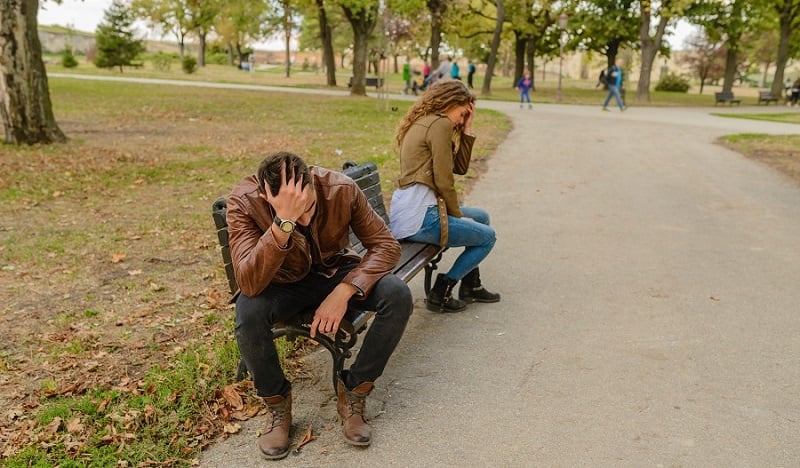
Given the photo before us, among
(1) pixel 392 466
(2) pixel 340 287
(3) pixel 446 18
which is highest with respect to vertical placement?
(3) pixel 446 18

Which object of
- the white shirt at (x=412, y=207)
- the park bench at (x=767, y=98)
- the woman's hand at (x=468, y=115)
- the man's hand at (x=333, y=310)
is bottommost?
the man's hand at (x=333, y=310)

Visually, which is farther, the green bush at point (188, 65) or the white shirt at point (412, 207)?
the green bush at point (188, 65)

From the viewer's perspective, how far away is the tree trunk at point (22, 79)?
1041 centimetres

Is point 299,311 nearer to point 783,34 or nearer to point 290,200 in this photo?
point 290,200

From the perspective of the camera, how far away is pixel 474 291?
4.90 meters

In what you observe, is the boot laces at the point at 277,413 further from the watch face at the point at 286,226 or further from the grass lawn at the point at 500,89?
the grass lawn at the point at 500,89

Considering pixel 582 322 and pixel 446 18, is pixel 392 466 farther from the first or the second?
pixel 446 18

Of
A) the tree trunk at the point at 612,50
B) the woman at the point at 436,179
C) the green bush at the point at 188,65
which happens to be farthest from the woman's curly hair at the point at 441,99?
the green bush at the point at 188,65

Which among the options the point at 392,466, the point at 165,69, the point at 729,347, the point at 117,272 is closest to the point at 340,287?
the point at 392,466

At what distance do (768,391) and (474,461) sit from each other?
1.73 metres

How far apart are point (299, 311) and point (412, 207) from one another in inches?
55.1

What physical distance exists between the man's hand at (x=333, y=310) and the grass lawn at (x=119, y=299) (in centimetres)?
64

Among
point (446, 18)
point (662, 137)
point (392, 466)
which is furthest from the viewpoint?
point (446, 18)

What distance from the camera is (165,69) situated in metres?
48.3
